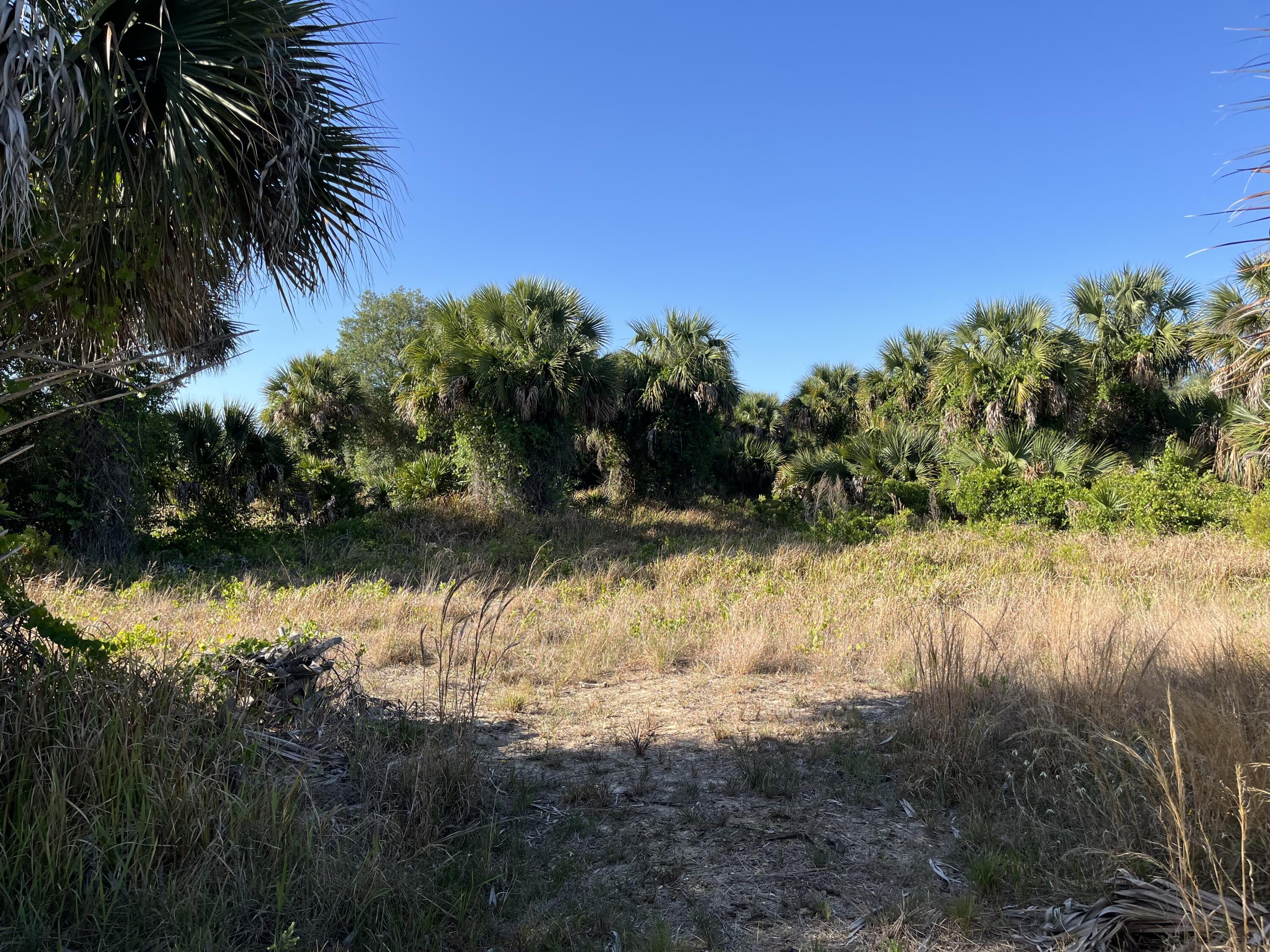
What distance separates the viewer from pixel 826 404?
3091cm

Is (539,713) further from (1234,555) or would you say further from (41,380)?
(1234,555)

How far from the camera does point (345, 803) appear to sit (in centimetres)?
337

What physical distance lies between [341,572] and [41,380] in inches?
374

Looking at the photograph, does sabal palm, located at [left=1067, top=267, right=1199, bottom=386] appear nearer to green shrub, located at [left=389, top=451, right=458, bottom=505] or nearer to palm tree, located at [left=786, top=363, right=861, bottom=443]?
palm tree, located at [left=786, top=363, right=861, bottom=443]

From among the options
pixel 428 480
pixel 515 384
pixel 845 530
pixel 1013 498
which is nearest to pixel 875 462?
pixel 1013 498

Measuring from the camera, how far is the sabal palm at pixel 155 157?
3.15m

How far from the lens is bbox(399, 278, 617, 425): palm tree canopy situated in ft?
58.9

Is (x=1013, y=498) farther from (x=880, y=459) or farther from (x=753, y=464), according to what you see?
(x=753, y=464)

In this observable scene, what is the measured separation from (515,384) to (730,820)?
50.1 feet

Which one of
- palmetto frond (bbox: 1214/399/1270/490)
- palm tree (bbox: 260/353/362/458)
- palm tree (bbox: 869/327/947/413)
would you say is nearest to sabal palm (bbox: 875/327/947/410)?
palm tree (bbox: 869/327/947/413)

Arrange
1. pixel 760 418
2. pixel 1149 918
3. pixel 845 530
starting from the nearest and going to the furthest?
pixel 1149 918 → pixel 845 530 → pixel 760 418

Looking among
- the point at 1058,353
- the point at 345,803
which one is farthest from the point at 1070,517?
the point at 345,803

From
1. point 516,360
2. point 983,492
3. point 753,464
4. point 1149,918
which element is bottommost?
point 1149,918

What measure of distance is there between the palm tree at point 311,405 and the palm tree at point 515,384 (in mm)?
4045
